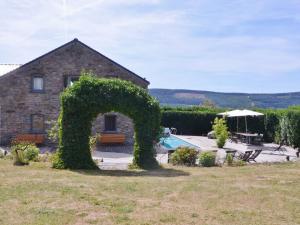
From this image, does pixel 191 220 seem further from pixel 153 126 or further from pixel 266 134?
A: pixel 266 134

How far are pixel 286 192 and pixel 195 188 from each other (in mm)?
2811

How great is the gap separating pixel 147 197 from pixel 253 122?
30.3m

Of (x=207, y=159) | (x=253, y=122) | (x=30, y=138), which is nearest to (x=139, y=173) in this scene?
(x=207, y=159)

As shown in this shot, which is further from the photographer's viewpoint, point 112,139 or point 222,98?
point 222,98

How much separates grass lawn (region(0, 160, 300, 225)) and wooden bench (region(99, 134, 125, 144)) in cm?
1314

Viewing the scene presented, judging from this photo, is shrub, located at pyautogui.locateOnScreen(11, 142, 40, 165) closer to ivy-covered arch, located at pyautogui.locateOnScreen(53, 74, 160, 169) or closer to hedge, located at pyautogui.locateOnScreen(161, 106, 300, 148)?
ivy-covered arch, located at pyautogui.locateOnScreen(53, 74, 160, 169)

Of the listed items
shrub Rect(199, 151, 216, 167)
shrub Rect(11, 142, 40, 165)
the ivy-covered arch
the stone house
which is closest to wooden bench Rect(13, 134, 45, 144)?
the stone house

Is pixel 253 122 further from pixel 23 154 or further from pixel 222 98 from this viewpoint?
pixel 222 98

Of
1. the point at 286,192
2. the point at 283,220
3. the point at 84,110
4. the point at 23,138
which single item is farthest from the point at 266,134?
the point at 283,220

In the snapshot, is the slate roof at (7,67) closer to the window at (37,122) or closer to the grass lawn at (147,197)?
the window at (37,122)

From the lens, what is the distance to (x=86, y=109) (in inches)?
781

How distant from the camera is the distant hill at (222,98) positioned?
78500 mm

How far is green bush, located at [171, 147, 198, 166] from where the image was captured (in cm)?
2212

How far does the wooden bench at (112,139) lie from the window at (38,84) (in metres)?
5.57
